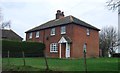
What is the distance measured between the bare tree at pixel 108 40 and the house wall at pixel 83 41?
67.8 ft

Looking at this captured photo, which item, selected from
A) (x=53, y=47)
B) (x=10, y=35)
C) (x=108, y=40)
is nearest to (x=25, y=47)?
(x=53, y=47)

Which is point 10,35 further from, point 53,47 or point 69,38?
point 69,38

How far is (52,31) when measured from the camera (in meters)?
48.5

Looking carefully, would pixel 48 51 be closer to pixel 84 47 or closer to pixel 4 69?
pixel 84 47

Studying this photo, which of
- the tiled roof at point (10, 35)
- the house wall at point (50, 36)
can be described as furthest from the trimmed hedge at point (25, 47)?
the tiled roof at point (10, 35)

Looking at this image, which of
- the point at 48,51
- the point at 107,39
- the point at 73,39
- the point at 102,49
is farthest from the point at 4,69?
the point at 107,39

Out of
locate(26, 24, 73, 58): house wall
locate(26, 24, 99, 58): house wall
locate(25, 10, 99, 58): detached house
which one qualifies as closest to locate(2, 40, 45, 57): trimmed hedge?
locate(26, 24, 73, 58): house wall

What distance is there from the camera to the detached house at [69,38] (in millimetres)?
43531

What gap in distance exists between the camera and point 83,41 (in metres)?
45.2

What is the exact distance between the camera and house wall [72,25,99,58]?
43.5m

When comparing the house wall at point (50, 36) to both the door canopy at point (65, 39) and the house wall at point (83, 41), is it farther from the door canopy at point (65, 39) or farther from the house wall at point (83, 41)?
the house wall at point (83, 41)

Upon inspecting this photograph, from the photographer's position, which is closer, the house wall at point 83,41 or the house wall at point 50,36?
the house wall at point 83,41

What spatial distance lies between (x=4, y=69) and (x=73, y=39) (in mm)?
25453

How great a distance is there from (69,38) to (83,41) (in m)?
2.95
